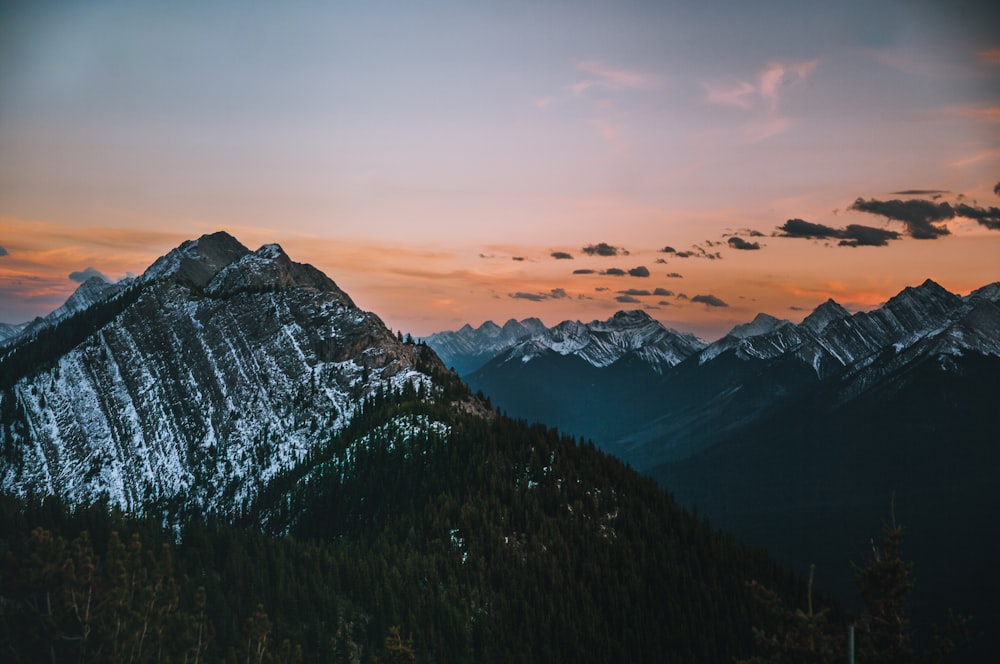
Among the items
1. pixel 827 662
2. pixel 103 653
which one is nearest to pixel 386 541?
pixel 103 653

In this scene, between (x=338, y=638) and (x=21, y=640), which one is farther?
(x=338, y=638)

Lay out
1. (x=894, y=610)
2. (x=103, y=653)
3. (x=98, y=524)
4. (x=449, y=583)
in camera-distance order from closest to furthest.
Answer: (x=894, y=610)
(x=103, y=653)
(x=98, y=524)
(x=449, y=583)

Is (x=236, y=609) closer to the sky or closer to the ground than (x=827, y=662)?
closer to the ground

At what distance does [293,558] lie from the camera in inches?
7288

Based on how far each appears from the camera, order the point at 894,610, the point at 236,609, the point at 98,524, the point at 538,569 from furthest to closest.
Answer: the point at 538,569, the point at 98,524, the point at 236,609, the point at 894,610

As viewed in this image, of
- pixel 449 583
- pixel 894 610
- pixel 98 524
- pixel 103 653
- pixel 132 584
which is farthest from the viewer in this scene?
pixel 449 583

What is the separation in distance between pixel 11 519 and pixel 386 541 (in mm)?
79639

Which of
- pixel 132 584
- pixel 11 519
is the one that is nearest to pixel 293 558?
pixel 11 519

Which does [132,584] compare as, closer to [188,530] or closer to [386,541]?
[188,530]

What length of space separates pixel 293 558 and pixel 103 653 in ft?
263

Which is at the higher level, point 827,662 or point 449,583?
point 827,662

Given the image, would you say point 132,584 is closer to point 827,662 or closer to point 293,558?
point 293,558

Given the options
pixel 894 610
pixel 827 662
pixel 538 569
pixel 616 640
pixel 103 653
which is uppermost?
pixel 894 610

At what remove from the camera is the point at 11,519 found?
159000mm
